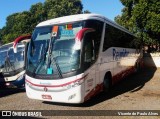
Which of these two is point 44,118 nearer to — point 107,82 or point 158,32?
point 107,82

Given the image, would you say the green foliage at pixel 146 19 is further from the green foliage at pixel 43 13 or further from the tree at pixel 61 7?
the green foliage at pixel 43 13

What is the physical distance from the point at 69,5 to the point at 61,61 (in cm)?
5322

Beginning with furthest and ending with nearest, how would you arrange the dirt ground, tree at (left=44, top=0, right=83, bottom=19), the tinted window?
tree at (left=44, top=0, right=83, bottom=19) < the tinted window < the dirt ground

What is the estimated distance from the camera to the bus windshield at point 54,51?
9570mm

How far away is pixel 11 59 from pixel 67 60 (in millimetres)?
5738

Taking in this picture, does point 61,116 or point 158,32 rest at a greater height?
point 158,32

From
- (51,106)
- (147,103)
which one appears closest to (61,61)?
(51,106)

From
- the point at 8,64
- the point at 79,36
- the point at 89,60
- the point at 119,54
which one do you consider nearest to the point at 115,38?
the point at 119,54

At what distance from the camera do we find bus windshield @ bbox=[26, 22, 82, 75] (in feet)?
31.4

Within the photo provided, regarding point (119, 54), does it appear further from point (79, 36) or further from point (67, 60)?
point (79, 36)

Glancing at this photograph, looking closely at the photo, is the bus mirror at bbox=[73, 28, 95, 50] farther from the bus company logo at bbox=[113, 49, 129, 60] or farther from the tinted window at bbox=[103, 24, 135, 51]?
the bus company logo at bbox=[113, 49, 129, 60]

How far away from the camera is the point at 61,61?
9.67 meters

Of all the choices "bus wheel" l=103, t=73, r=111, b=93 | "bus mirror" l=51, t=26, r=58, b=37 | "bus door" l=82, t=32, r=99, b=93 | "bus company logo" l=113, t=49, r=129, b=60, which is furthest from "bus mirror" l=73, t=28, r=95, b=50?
"bus company logo" l=113, t=49, r=129, b=60

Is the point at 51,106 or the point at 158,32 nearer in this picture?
the point at 51,106
